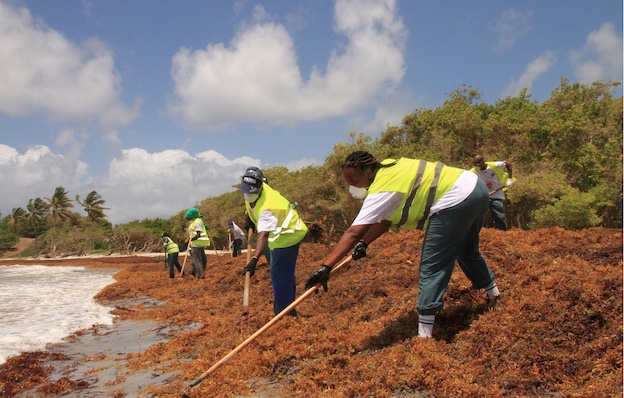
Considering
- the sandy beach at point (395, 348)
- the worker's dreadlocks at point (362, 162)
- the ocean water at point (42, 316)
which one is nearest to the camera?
the sandy beach at point (395, 348)

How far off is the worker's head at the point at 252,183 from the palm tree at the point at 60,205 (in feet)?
228

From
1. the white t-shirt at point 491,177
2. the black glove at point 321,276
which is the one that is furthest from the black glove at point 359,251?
the white t-shirt at point 491,177

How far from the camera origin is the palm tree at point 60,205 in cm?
6588

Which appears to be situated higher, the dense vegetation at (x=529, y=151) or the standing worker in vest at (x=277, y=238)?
the dense vegetation at (x=529, y=151)

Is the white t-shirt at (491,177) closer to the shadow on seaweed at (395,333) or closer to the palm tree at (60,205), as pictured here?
the shadow on seaweed at (395,333)

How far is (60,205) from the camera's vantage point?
218ft

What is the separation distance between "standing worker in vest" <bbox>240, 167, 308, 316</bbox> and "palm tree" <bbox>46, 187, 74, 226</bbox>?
228 feet

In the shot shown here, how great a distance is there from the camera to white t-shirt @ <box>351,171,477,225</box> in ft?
11.4

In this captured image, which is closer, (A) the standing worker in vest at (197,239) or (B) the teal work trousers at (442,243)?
(B) the teal work trousers at (442,243)

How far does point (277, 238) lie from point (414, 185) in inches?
74.8

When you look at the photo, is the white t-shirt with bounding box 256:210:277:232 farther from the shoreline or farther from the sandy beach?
the shoreline

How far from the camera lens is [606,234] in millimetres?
7391

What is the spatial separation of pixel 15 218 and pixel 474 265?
80371 mm

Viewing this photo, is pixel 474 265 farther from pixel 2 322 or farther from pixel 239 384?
pixel 2 322
